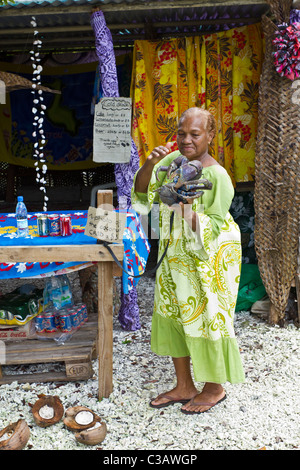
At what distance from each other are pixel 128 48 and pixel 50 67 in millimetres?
1265

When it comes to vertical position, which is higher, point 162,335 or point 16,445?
point 162,335

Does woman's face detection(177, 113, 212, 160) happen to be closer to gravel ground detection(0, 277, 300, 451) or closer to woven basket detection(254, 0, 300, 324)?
gravel ground detection(0, 277, 300, 451)

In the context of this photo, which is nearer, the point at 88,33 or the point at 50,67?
the point at 88,33

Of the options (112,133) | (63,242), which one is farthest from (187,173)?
(112,133)

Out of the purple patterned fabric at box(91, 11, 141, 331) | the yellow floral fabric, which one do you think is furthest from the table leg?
the yellow floral fabric

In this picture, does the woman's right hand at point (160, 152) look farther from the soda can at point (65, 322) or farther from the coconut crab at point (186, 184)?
the soda can at point (65, 322)

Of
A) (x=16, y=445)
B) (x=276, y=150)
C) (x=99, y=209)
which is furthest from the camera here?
(x=276, y=150)

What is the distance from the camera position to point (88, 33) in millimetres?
5250

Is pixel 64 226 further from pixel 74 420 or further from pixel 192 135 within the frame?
pixel 74 420

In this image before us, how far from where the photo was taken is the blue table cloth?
2779 mm

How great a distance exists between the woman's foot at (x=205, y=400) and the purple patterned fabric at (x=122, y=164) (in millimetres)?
1402

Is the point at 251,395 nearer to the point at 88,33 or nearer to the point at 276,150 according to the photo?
the point at 276,150

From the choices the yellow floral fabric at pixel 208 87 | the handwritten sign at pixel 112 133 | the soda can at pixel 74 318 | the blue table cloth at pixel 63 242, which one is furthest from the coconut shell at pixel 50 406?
the yellow floral fabric at pixel 208 87

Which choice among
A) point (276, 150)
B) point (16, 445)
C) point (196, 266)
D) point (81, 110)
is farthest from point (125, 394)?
point (81, 110)
